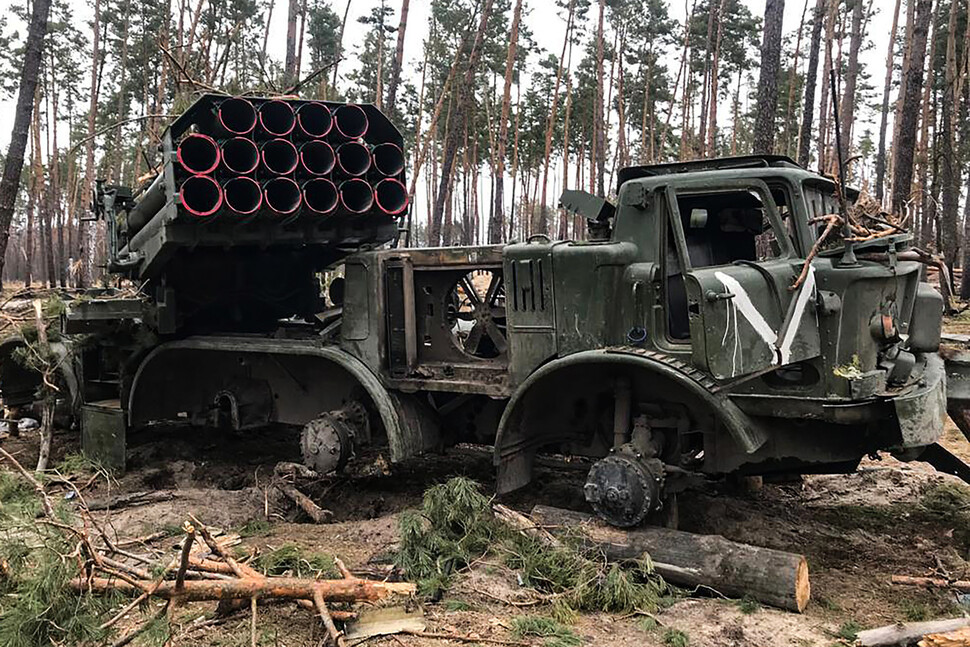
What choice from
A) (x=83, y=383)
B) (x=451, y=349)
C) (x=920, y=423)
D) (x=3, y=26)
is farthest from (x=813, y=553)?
(x=3, y=26)

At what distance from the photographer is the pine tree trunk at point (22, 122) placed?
9.44 metres

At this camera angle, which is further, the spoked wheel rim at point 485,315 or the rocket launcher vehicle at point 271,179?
the spoked wheel rim at point 485,315

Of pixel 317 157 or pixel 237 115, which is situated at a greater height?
pixel 237 115

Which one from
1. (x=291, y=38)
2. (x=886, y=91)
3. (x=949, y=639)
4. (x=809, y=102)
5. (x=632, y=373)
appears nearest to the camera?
(x=949, y=639)

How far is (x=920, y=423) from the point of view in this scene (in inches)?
170

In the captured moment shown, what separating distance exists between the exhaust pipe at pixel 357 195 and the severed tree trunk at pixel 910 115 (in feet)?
29.4

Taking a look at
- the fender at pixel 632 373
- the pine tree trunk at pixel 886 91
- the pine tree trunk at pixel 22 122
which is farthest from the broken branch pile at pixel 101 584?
the pine tree trunk at pixel 886 91

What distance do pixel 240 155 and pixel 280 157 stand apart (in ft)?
1.00

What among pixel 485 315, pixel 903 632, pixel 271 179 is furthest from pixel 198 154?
pixel 903 632

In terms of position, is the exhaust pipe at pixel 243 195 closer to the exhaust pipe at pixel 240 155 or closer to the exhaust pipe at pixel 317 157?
the exhaust pipe at pixel 240 155

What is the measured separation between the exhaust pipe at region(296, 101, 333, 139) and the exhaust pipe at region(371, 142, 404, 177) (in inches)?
20.7

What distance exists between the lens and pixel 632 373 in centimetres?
525

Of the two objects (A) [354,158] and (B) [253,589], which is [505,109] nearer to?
(A) [354,158]

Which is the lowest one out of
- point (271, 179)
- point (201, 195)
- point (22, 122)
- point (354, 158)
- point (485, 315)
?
point (485, 315)
